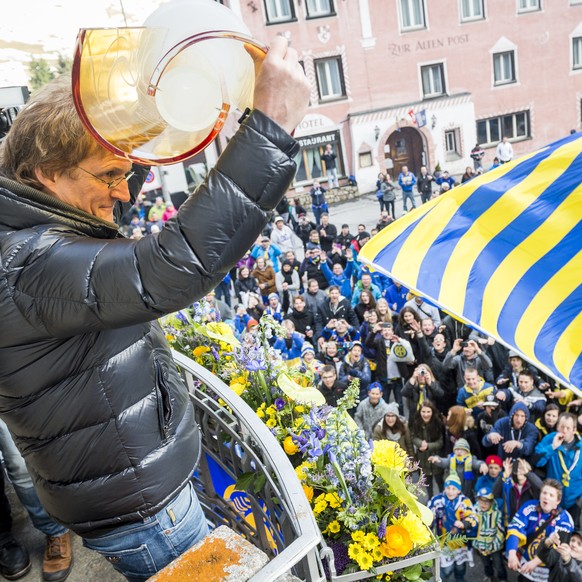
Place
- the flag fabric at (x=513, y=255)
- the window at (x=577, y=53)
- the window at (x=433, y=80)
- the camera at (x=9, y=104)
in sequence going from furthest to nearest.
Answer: the window at (x=577, y=53) < the window at (x=433, y=80) < the flag fabric at (x=513, y=255) < the camera at (x=9, y=104)

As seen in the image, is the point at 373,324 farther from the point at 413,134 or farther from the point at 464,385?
the point at 413,134

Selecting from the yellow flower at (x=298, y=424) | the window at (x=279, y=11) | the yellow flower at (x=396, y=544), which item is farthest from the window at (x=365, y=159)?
the yellow flower at (x=396, y=544)

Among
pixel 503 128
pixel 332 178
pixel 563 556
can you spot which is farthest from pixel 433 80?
pixel 563 556

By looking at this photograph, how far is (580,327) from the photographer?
3.31m

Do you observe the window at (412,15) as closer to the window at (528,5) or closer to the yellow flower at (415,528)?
the window at (528,5)

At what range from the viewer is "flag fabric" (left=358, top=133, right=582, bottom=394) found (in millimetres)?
3398

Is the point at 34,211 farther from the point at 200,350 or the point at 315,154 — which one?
the point at 315,154

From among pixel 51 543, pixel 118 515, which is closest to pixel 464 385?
pixel 51 543

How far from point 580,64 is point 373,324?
24.9 meters

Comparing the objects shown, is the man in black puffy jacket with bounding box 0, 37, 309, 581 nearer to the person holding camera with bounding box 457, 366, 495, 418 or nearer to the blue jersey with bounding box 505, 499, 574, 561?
the blue jersey with bounding box 505, 499, 574, 561

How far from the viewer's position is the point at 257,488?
8.03ft

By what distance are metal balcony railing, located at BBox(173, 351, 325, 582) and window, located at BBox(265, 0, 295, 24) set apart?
23.0m

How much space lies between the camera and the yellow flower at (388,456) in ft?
7.82

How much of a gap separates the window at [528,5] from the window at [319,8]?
29.3 feet
